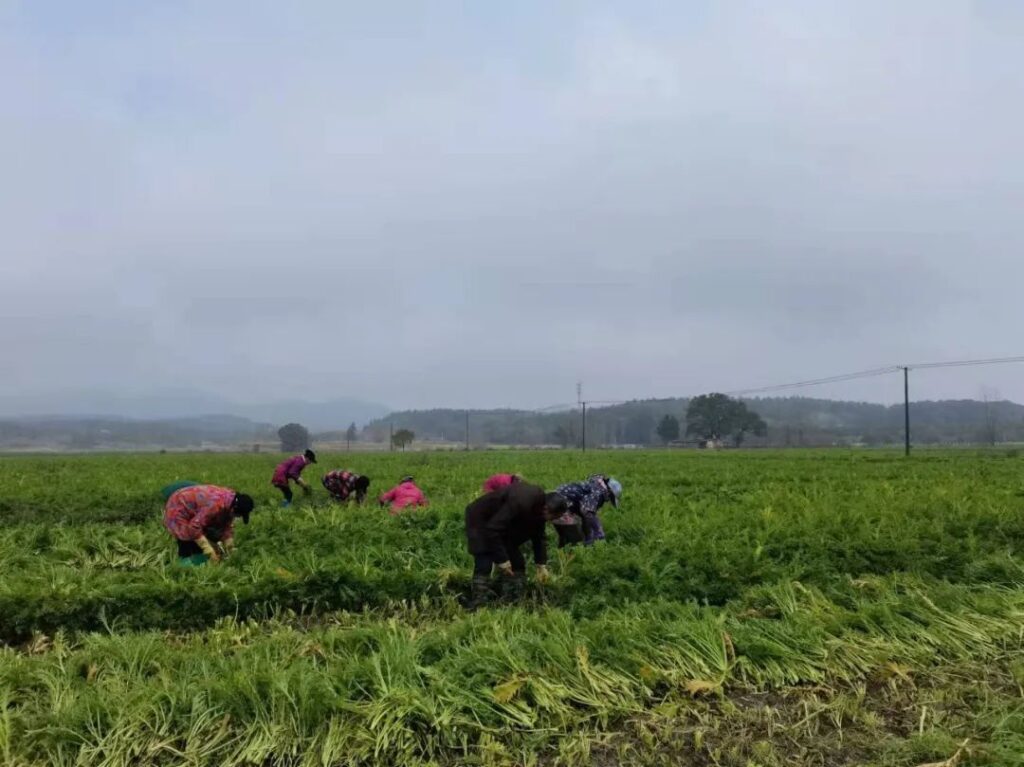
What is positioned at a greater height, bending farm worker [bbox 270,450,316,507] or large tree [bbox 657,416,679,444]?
bending farm worker [bbox 270,450,316,507]

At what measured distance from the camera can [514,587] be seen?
19.9ft

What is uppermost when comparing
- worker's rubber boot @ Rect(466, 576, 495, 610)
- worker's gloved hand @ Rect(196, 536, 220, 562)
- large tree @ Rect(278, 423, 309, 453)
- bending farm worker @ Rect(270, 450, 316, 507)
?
bending farm worker @ Rect(270, 450, 316, 507)

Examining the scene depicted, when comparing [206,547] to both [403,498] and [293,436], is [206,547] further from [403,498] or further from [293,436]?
[293,436]

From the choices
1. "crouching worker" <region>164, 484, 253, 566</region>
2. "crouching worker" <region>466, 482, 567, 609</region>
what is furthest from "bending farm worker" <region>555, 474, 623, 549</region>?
"crouching worker" <region>164, 484, 253, 566</region>

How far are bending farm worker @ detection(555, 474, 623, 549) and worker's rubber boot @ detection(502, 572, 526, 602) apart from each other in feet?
4.27

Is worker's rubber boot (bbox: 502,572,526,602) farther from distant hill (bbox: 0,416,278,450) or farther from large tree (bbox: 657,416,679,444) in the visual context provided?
distant hill (bbox: 0,416,278,450)

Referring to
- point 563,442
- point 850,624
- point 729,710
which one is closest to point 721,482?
point 850,624

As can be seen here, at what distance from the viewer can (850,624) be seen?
452cm

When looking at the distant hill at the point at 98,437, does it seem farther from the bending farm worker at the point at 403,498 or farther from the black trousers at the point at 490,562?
the black trousers at the point at 490,562

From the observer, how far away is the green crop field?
3197 millimetres

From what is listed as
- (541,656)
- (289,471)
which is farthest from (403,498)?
(541,656)

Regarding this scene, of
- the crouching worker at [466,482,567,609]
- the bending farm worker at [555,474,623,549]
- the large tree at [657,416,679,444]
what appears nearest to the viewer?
the crouching worker at [466,482,567,609]

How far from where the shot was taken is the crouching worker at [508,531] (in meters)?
5.93

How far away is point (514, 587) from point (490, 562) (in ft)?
1.09
